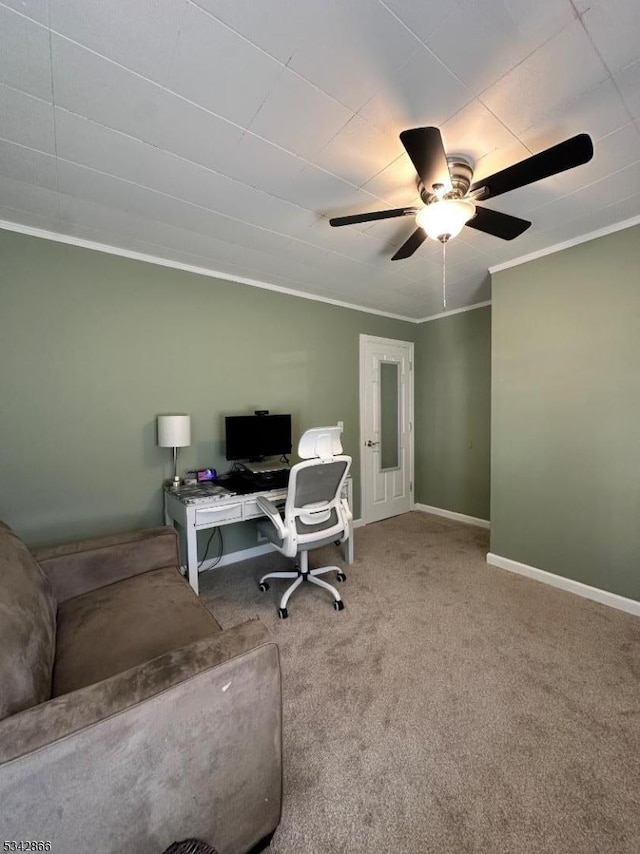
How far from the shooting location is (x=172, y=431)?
2.52 meters

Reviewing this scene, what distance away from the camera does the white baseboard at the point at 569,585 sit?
225 centimetres

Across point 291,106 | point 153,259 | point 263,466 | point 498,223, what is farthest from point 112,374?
point 498,223

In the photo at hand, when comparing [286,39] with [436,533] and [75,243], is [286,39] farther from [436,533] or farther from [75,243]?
[436,533]

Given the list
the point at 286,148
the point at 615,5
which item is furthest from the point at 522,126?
the point at 286,148

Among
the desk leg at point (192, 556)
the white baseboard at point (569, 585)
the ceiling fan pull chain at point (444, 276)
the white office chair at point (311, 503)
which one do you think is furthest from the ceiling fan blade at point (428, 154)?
the white baseboard at point (569, 585)

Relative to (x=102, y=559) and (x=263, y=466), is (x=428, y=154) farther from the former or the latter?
(x=263, y=466)

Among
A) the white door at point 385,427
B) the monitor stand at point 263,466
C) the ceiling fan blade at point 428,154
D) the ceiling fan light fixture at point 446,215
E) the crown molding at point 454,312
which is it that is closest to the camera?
the ceiling fan blade at point 428,154

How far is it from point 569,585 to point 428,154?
2925mm

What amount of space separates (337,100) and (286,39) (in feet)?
0.90

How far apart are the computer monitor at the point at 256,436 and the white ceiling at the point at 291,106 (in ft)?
4.75

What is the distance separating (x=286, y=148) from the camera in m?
1.52

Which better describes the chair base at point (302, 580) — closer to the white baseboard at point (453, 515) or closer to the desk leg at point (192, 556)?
the desk leg at point (192, 556)

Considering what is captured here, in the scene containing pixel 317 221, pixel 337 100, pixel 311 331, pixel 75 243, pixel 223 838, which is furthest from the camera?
pixel 311 331

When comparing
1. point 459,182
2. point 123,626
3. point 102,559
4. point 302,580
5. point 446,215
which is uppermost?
point 459,182
